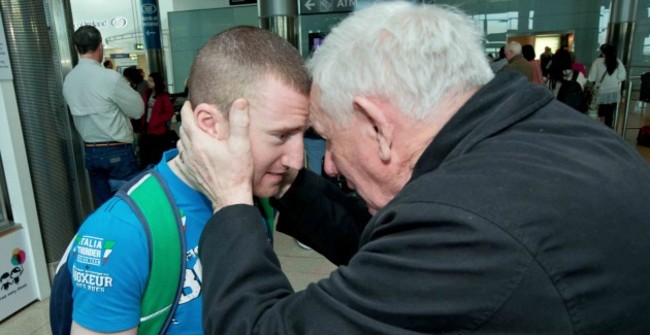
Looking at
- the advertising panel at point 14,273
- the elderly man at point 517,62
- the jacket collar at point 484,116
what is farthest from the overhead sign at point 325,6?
the jacket collar at point 484,116

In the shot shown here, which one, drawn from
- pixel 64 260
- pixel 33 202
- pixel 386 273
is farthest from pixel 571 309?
pixel 33 202

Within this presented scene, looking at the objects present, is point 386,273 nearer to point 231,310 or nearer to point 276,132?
point 231,310

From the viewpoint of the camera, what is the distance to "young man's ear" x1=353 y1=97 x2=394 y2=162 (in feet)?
3.00

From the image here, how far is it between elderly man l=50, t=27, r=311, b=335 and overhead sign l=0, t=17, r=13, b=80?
2.29 m

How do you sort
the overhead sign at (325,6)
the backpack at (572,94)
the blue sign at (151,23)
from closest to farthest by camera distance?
the backpack at (572,94) → the overhead sign at (325,6) → the blue sign at (151,23)

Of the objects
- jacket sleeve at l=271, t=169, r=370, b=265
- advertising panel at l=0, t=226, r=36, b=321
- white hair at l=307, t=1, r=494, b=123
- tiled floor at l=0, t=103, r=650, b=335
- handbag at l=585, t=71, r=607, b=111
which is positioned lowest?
tiled floor at l=0, t=103, r=650, b=335

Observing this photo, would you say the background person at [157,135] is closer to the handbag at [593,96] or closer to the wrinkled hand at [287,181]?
the wrinkled hand at [287,181]

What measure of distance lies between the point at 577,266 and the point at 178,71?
14.9 m

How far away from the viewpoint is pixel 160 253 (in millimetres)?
1077

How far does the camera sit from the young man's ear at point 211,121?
1.13 metres

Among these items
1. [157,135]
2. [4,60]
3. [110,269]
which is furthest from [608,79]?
[110,269]

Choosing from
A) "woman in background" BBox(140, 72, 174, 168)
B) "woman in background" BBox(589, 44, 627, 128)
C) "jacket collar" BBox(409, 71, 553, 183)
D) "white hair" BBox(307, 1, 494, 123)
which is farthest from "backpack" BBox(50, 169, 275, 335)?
"woman in background" BBox(589, 44, 627, 128)

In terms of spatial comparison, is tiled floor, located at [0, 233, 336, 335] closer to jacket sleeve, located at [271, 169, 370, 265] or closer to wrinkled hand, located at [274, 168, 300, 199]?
jacket sleeve, located at [271, 169, 370, 265]

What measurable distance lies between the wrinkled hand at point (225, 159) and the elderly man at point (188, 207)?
0.01 metres
